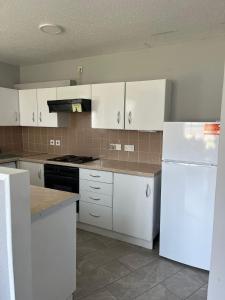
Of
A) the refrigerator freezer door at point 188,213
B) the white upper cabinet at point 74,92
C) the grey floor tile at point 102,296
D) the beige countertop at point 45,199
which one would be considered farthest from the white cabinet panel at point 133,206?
the white upper cabinet at point 74,92

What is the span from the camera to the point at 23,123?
4.03 meters

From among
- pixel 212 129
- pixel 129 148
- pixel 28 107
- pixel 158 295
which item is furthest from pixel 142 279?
pixel 28 107

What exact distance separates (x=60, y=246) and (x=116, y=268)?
996 mm

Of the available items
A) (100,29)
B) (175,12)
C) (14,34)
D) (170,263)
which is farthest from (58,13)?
(170,263)

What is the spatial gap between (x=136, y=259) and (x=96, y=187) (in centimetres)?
99

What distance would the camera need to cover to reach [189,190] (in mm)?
2428

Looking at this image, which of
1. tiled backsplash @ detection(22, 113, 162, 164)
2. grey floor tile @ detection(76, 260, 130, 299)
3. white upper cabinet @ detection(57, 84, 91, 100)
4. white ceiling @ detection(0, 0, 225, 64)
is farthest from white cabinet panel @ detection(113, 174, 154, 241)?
white ceiling @ detection(0, 0, 225, 64)

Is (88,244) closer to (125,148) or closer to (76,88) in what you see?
(125,148)

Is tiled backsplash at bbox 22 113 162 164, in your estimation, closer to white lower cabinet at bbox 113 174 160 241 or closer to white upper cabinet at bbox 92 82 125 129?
white upper cabinet at bbox 92 82 125 129

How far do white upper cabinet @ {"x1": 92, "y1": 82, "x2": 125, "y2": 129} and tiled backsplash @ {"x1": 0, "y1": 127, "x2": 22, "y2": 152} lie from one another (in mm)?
1830

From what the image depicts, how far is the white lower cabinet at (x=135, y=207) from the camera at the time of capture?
2781 mm

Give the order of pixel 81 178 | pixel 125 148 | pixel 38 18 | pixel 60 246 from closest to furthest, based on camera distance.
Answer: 1. pixel 60 246
2. pixel 38 18
3. pixel 81 178
4. pixel 125 148

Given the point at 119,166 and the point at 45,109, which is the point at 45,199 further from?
the point at 45,109

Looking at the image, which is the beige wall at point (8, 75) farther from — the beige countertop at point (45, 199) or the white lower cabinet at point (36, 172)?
the beige countertop at point (45, 199)
